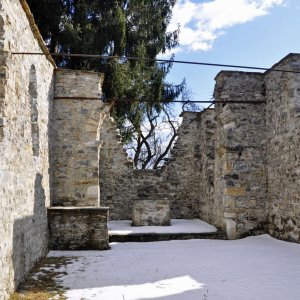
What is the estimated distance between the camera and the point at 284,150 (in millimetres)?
8289

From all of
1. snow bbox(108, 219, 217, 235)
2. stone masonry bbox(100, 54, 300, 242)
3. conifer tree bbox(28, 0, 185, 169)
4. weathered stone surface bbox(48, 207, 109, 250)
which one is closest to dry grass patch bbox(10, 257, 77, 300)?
weathered stone surface bbox(48, 207, 109, 250)

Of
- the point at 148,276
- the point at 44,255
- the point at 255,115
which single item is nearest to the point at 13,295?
the point at 148,276

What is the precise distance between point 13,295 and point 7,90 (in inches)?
99.4

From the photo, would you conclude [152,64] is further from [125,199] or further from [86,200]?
[86,200]

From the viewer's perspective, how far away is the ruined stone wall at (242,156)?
909cm

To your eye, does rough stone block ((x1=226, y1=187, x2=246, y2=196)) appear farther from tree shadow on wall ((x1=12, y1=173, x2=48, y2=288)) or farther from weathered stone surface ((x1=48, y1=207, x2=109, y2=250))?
tree shadow on wall ((x1=12, y1=173, x2=48, y2=288))

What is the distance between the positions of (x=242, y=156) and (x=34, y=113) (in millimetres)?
4849

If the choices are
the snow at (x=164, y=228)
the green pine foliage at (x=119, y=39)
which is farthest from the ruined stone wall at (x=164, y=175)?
the green pine foliage at (x=119, y=39)

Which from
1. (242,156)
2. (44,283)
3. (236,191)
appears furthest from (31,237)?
(242,156)

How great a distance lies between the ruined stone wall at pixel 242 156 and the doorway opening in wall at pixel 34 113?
4.36m

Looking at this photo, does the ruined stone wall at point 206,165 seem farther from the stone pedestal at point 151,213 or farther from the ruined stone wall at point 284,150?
the ruined stone wall at point 284,150

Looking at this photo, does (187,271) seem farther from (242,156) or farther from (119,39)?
(119,39)

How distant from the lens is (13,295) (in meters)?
4.80

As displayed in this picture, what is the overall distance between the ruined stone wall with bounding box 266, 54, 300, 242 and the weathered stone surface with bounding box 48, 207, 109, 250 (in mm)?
3744
